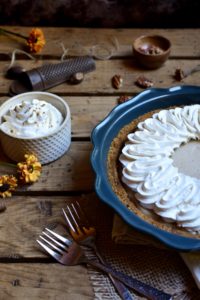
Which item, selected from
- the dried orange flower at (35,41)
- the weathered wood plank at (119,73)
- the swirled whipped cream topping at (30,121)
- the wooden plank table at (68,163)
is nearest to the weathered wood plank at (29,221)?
the wooden plank table at (68,163)

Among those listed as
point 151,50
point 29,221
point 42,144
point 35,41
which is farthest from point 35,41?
point 29,221

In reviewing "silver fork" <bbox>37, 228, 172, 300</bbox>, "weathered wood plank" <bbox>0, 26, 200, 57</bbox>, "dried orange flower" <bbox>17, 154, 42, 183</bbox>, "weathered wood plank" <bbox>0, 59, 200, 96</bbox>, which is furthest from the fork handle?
"weathered wood plank" <bbox>0, 26, 200, 57</bbox>

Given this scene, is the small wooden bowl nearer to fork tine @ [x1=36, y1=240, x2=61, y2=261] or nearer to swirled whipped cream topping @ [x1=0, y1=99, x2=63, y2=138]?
swirled whipped cream topping @ [x1=0, y1=99, x2=63, y2=138]

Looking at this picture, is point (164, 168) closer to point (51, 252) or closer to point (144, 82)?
point (51, 252)

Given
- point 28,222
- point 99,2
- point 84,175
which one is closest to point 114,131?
point 84,175

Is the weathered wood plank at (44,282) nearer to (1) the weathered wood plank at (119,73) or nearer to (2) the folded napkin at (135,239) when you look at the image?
(2) the folded napkin at (135,239)

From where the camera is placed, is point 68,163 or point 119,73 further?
point 119,73
